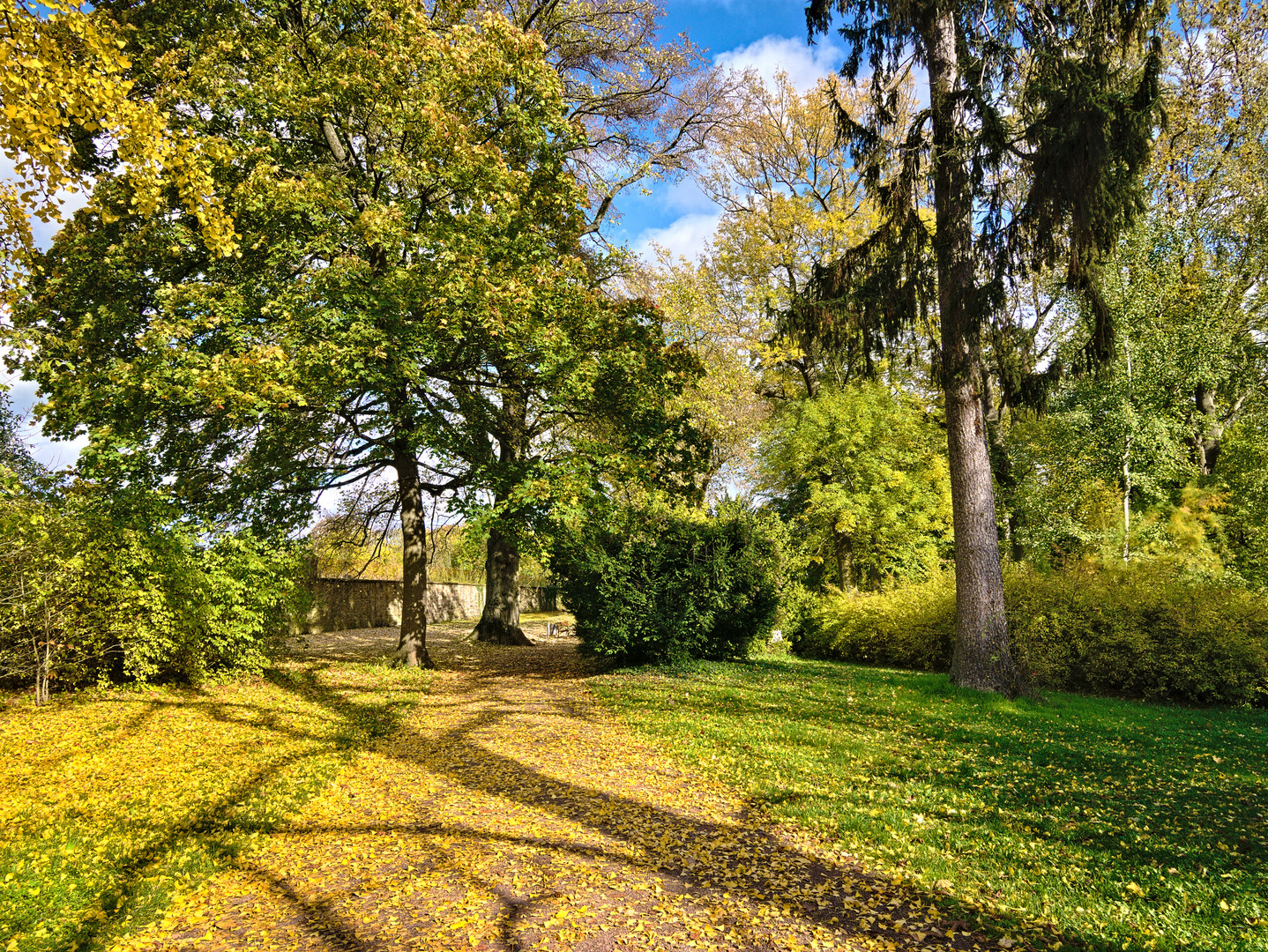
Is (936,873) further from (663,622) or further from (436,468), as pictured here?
(436,468)

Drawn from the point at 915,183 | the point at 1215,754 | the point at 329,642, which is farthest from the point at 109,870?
the point at 329,642

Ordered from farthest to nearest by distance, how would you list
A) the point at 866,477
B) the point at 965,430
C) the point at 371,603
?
Answer: the point at 371,603
the point at 866,477
the point at 965,430

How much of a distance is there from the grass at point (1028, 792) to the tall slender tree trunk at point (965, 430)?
750 mm

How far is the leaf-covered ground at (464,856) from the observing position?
346 cm

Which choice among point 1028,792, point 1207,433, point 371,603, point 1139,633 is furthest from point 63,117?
point 1207,433

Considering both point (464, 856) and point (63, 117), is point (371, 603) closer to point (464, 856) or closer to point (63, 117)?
point (63, 117)

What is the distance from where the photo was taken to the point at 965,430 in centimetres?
1019

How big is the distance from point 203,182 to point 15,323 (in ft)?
18.6

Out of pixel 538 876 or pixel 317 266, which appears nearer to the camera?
pixel 538 876

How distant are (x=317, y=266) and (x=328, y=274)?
1888 mm

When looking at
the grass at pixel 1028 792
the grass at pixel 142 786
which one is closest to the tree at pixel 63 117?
the grass at pixel 142 786

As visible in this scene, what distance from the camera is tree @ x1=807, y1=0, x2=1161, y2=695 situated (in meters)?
8.66

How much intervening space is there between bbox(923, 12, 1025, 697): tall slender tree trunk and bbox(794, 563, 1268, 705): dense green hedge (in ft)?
7.69

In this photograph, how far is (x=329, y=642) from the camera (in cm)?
1833
